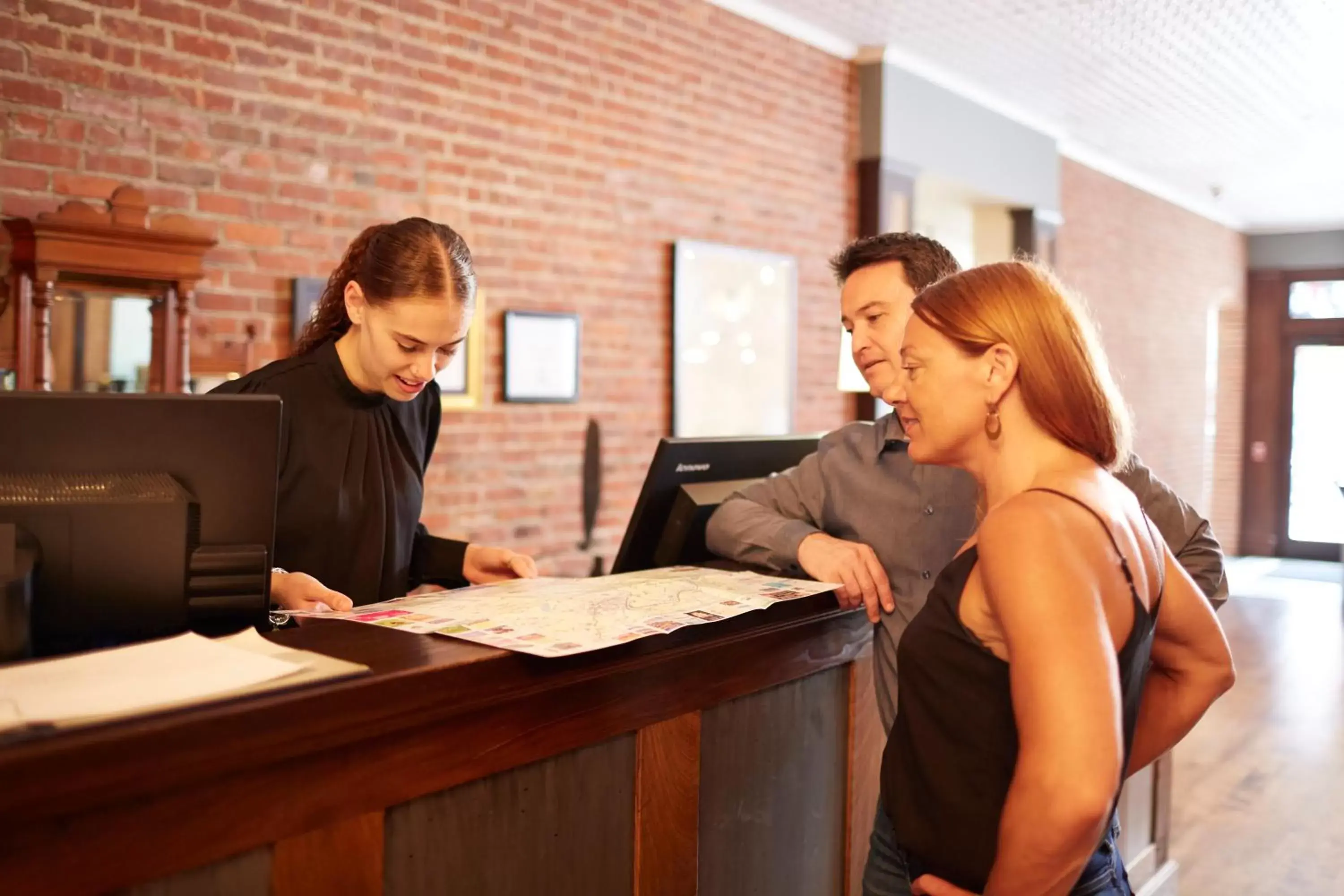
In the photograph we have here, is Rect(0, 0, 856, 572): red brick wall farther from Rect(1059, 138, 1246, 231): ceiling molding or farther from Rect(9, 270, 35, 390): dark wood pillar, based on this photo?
Rect(1059, 138, 1246, 231): ceiling molding

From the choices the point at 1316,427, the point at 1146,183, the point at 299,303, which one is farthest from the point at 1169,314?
the point at 299,303

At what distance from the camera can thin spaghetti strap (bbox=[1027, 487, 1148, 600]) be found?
4.07 feet

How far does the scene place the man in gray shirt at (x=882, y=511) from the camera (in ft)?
6.30

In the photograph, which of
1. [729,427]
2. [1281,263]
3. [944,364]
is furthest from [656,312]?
[1281,263]

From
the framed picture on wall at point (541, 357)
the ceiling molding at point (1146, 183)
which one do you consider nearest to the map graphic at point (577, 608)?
the framed picture on wall at point (541, 357)

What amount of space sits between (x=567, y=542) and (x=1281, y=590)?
818 centimetres

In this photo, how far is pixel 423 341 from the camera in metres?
2.17

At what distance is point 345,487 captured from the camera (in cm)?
223

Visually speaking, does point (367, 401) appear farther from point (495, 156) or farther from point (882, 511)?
point (495, 156)

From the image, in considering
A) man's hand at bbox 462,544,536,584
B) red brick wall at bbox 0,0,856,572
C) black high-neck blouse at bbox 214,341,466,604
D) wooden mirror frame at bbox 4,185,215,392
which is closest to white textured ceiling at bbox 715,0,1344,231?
red brick wall at bbox 0,0,856,572

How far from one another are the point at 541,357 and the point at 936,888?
3.62 meters

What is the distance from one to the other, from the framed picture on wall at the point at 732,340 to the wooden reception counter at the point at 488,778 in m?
3.55

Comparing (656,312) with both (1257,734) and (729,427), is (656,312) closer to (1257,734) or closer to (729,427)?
(729,427)

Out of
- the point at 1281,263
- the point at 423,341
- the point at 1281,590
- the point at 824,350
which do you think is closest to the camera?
the point at 423,341
